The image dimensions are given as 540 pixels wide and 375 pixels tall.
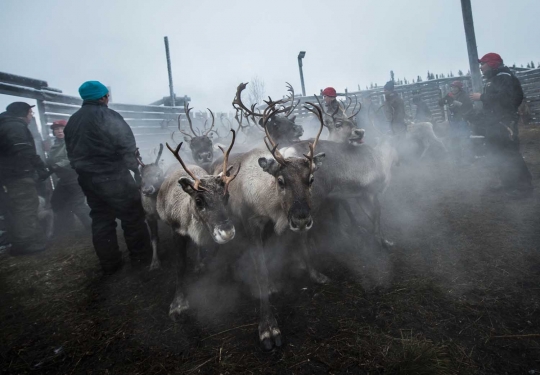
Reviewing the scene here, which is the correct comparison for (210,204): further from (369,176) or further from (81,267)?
(81,267)

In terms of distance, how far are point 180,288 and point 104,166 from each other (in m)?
2.41

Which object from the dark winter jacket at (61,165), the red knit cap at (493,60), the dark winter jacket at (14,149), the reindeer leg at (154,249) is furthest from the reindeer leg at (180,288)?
the red knit cap at (493,60)

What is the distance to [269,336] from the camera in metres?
2.99

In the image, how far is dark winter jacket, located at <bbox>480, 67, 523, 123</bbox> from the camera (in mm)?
6121

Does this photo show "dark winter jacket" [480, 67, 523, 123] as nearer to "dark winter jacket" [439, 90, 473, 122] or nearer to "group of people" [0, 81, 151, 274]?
"dark winter jacket" [439, 90, 473, 122]

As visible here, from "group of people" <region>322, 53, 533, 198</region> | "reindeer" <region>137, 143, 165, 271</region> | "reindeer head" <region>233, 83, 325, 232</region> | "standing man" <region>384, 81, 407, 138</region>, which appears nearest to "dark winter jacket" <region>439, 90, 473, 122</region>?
"standing man" <region>384, 81, 407, 138</region>

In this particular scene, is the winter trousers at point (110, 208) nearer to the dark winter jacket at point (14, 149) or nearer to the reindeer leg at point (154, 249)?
the reindeer leg at point (154, 249)

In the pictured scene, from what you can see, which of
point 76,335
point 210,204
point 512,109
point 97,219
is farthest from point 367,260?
point 512,109

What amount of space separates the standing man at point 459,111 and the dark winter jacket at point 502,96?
4888mm

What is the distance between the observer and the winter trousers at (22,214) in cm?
625

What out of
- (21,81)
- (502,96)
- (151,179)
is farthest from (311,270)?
(21,81)

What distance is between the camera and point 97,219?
4852mm

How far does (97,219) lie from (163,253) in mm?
1328

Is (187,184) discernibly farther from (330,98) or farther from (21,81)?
(21,81)
